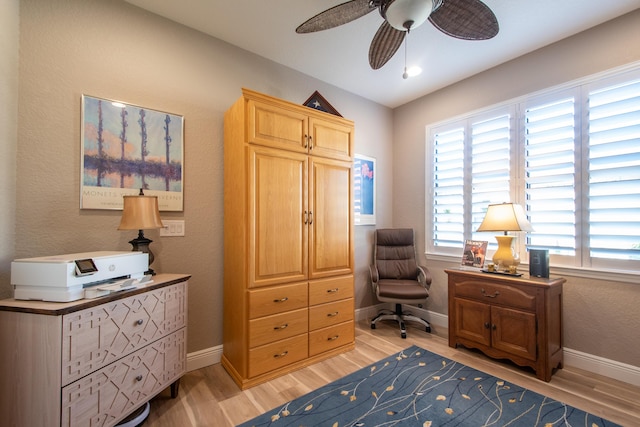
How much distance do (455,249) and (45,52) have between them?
4.01 meters

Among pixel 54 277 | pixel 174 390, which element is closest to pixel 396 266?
pixel 174 390

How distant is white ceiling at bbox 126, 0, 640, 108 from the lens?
2016 millimetres

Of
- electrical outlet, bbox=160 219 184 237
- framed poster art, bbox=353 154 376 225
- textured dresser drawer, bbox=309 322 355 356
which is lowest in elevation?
textured dresser drawer, bbox=309 322 355 356

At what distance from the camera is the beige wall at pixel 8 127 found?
59.7 inches

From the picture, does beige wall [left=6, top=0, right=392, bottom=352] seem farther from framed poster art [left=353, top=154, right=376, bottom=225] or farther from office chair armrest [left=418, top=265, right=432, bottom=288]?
office chair armrest [left=418, top=265, right=432, bottom=288]

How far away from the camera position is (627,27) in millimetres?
2088

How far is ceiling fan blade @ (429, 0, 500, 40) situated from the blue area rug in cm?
235

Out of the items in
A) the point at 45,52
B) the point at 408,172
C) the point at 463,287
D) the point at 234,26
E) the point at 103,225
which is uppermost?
the point at 234,26

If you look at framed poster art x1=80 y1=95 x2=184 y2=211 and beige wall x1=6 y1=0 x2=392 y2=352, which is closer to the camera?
beige wall x1=6 y1=0 x2=392 y2=352

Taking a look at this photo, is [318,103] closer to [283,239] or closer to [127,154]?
[283,239]

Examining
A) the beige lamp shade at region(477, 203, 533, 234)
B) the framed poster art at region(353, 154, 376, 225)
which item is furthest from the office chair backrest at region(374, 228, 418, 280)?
the beige lamp shade at region(477, 203, 533, 234)

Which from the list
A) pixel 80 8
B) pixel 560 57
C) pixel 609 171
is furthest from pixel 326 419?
pixel 560 57

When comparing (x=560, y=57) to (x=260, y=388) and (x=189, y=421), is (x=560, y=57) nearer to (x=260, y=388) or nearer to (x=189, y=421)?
(x=260, y=388)

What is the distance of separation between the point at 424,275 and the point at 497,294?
0.82 meters
